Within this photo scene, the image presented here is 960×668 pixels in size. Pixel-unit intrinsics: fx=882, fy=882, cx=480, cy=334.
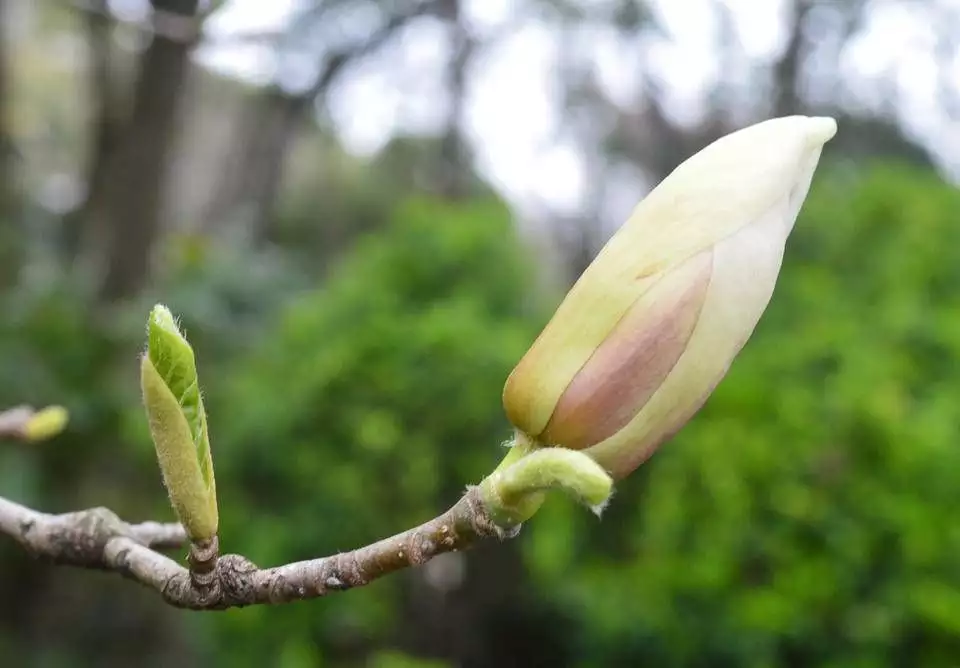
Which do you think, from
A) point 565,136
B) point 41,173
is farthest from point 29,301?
point 41,173

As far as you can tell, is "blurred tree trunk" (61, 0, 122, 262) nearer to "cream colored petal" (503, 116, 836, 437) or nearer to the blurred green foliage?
the blurred green foliage

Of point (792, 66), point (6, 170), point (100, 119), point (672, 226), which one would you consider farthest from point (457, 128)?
point (672, 226)

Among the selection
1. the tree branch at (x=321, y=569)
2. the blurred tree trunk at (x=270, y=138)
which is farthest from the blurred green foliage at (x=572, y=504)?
the blurred tree trunk at (x=270, y=138)

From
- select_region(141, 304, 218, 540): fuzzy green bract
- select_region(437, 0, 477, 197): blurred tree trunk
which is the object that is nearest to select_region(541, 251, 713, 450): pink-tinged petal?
select_region(141, 304, 218, 540): fuzzy green bract

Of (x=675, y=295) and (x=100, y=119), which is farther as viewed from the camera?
(x=100, y=119)

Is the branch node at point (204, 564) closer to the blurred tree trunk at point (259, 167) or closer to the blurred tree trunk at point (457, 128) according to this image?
the blurred tree trunk at point (259, 167)

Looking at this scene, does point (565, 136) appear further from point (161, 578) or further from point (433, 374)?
point (161, 578)

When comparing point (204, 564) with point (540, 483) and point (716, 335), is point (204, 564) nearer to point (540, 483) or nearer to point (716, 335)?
point (540, 483)
